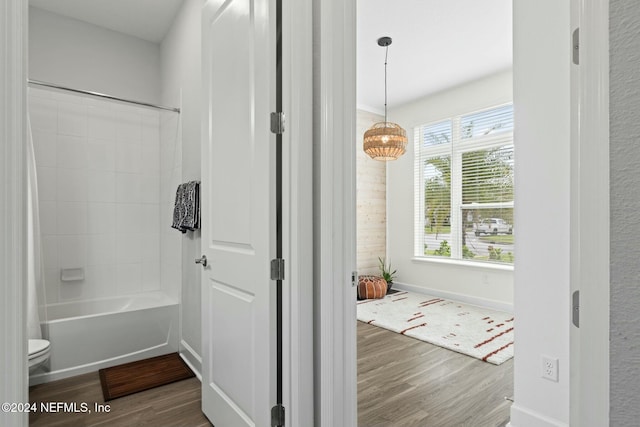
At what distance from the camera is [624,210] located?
46cm

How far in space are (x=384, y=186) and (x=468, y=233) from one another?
153 cm

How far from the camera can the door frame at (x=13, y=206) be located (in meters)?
0.89

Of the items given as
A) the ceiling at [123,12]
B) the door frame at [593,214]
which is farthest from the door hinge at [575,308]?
the ceiling at [123,12]

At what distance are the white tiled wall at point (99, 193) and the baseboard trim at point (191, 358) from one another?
553mm

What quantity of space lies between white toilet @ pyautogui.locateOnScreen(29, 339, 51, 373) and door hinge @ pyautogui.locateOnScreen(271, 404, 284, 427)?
167 centimetres

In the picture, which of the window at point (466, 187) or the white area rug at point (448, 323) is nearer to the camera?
the white area rug at point (448, 323)

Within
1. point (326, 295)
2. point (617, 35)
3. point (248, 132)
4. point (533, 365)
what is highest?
point (248, 132)

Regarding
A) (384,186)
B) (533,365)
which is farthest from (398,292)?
(533,365)

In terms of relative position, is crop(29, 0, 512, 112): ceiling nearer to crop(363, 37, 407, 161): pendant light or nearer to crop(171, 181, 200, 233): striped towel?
crop(363, 37, 407, 161): pendant light

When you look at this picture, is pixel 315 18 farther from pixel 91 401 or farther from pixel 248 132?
pixel 91 401

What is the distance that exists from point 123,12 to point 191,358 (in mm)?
2947

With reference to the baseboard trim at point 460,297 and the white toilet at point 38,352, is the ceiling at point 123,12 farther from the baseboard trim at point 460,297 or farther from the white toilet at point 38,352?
the baseboard trim at point 460,297

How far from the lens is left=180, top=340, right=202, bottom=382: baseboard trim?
245cm

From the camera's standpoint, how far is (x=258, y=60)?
1490 mm
